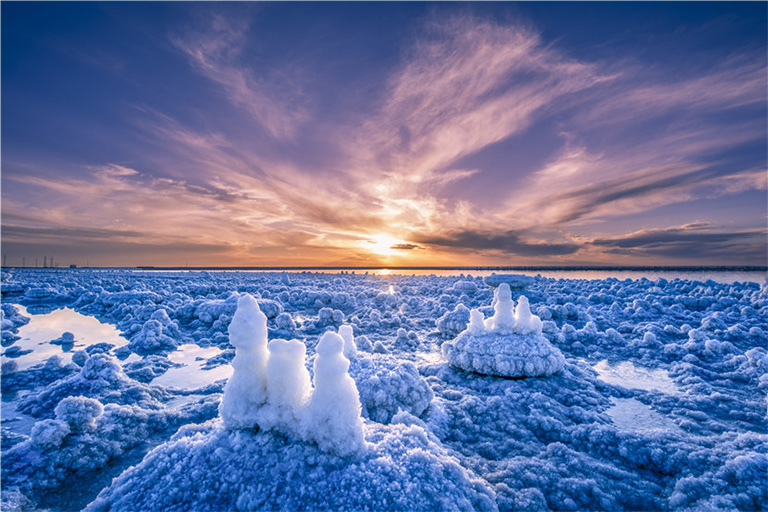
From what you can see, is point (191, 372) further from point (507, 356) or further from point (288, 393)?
point (507, 356)

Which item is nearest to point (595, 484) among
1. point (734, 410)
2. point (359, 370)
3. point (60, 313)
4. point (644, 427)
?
point (644, 427)

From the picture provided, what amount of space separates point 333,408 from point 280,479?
0.83 metres

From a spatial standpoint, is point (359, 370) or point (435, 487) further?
point (359, 370)

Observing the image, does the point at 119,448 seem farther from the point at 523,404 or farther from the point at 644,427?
the point at 644,427

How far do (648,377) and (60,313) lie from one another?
98.7ft

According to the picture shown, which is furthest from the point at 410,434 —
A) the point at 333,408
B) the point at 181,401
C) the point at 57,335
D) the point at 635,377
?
the point at 57,335

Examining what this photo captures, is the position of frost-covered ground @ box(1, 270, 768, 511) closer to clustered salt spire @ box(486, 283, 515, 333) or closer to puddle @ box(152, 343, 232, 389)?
puddle @ box(152, 343, 232, 389)

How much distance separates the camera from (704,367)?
9.79 m

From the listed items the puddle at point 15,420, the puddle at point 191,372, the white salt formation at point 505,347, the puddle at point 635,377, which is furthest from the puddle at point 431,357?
the puddle at point 15,420

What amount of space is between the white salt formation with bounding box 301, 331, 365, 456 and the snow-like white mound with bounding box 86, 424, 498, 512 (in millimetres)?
134

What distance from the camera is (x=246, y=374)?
149 inches

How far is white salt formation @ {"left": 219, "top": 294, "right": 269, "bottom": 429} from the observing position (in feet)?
12.2

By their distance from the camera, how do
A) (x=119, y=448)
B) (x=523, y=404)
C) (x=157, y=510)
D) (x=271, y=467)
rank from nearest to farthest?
1. (x=157, y=510)
2. (x=271, y=467)
3. (x=119, y=448)
4. (x=523, y=404)

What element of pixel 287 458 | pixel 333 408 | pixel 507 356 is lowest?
pixel 507 356
